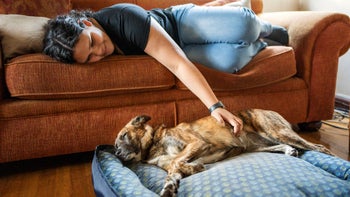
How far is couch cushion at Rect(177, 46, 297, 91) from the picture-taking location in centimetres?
180

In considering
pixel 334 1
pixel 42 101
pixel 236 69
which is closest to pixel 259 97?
pixel 236 69

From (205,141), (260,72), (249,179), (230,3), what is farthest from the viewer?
(230,3)

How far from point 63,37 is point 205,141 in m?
0.89

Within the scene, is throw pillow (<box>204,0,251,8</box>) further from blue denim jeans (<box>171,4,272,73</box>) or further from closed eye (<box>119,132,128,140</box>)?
closed eye (<box>119,132,128,140</box>)

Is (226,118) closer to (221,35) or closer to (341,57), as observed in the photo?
(221,35)

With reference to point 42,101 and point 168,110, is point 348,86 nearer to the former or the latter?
point 168,110

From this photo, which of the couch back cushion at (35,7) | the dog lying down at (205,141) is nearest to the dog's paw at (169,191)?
the dog lying down at (205,141)

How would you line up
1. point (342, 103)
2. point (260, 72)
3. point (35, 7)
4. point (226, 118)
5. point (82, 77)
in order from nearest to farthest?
point (226, 118)
point (82, 77)
point (260, 72)
point (35, 7)
point (342, 103)

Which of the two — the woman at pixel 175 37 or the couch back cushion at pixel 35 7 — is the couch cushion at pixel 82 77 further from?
the couch back cushion at pixel 35 7

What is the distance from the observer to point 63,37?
155cm

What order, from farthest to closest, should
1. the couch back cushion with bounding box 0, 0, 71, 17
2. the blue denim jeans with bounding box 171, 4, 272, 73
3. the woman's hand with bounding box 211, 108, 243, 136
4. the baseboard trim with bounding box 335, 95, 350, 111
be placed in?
the baseboard trim with bounding box 335, 95, 350, 111, the couch back cushion with bounding box 0, 0, 71, 17, the blue denim jeans with bounding box 171, 4, 272, 73, the woman's hand with bounding box 211, 108, 243, 136

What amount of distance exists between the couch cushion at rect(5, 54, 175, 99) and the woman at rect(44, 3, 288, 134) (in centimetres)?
6

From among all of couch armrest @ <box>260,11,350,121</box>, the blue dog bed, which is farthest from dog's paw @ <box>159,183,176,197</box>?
couch armrest @ <box>260,11,350,121</box>

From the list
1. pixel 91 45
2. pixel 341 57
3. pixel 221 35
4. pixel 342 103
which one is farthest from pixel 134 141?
pixel 341 57
